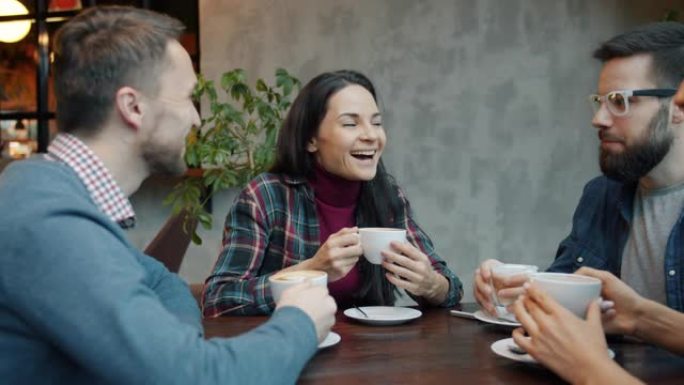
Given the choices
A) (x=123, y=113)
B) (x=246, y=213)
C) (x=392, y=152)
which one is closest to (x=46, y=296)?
(x=123, y=113)

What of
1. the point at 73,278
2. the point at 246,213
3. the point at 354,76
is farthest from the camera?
the point at 354,76

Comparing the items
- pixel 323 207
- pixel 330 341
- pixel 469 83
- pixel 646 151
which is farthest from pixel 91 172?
pixel 469 83

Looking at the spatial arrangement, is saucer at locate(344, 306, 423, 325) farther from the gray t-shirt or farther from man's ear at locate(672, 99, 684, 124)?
man's ear at locate(672, 99, 684, 124)

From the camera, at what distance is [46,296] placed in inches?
28.4

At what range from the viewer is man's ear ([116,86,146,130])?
0.96 metres

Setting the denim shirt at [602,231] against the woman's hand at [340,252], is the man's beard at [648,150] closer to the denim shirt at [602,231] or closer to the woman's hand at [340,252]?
the denim shirt at [602,231]

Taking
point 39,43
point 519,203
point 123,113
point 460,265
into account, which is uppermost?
point 39,43

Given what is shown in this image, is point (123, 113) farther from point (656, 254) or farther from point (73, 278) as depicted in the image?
point (656, 254)

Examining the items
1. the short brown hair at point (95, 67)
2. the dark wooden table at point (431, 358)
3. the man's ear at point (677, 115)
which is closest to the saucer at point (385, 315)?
the dark wooden table at point (431, 358)

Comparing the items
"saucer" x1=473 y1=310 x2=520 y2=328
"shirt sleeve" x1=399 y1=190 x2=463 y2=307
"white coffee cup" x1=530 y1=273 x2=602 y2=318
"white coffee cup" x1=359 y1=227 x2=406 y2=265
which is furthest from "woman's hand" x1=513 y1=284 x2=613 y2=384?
"shirt sleeve" x1=399 y1=190 x2=463 y2=307

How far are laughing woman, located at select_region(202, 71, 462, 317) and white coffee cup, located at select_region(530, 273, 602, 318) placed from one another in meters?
0.50

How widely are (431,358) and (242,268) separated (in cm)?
71

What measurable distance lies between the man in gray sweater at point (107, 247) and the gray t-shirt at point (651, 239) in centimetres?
101

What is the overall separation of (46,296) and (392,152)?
9.48ft
